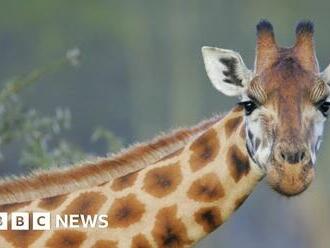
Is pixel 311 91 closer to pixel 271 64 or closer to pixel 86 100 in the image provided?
pixel 271 64

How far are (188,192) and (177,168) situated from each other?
0.27ft

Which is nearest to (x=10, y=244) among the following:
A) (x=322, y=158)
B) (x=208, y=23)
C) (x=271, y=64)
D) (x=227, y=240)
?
(x=271, y=64)

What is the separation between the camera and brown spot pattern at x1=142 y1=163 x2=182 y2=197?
5.64m

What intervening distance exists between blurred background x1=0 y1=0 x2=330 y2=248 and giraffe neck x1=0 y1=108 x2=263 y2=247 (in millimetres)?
7356

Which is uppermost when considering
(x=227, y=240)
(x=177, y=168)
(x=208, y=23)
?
(x=177, y=168)

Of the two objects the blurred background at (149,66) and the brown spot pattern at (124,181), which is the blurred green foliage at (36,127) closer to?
the brown spot pattern at (124,181)

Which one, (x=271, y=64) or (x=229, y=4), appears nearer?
(x=271, y=64)

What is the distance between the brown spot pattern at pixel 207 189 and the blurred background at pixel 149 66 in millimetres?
7354

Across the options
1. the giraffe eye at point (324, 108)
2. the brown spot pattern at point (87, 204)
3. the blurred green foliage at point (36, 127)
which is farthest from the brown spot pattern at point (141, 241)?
the blurred green foliage at point (36, 127)

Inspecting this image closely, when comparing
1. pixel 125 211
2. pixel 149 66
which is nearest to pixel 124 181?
pixel 125 211

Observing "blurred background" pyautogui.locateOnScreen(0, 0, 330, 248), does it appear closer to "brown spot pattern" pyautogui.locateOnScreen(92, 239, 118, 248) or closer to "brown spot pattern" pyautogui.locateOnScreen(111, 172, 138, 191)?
"brown spot pattern" pyautogui.locateOnScreen(111, 172, 138, 191)

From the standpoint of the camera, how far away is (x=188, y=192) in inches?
222

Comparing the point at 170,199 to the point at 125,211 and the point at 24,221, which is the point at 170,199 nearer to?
the point at 125,211

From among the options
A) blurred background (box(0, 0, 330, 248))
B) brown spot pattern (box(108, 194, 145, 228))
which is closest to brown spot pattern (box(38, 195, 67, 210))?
brown spot pattern (box(108, 194, 145, 228))
